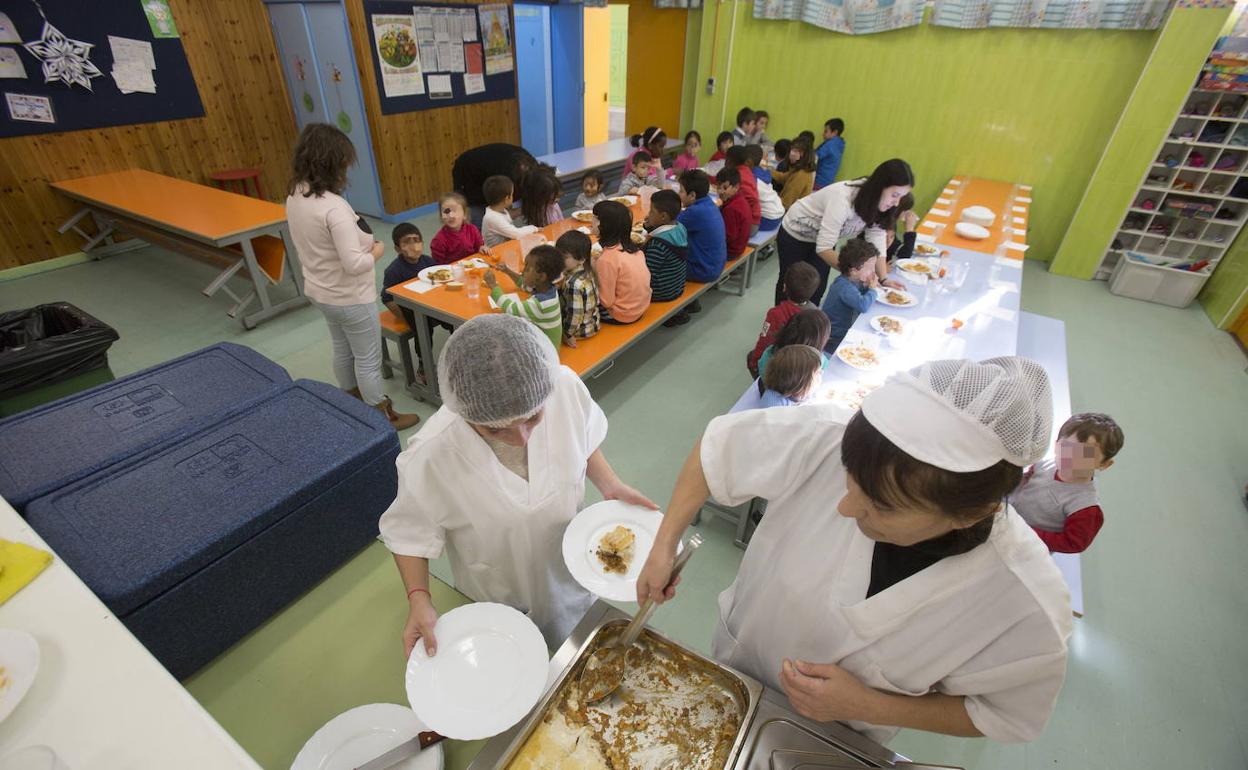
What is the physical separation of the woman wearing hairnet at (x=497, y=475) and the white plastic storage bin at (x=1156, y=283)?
6.81m

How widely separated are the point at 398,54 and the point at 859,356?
6.14 meters

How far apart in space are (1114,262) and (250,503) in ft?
26.7

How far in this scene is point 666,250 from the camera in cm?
400

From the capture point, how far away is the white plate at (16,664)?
0.97 metres

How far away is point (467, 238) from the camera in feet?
13.4

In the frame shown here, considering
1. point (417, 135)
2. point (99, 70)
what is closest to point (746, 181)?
point (417, 135)

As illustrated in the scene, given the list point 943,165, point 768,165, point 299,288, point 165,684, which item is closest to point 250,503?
point 165,684

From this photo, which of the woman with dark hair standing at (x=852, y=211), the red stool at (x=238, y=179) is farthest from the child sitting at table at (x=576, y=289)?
the red stool at (x=238, y=179)

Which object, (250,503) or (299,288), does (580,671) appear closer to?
(250,503)

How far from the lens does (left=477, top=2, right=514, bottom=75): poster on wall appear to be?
22.3ft

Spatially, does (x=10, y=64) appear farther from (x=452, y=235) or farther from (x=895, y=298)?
(x=895, y=298)

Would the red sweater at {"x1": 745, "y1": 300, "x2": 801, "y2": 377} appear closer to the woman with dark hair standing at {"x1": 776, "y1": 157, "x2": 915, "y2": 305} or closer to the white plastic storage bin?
the woman with dark hair standing at {"x1": 776, "y1": 157, "x2": 915, "y2": 305}

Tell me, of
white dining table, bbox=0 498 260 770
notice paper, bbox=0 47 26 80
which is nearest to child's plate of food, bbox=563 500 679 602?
white dining table, bbox=0 498 260 770

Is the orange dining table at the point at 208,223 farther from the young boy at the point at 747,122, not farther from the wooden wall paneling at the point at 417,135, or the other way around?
the young boy at the point at 747,122
